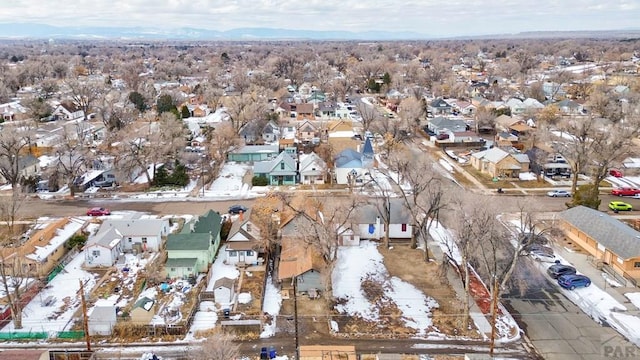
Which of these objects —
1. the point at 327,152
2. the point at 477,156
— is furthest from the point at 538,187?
the point at 327,152

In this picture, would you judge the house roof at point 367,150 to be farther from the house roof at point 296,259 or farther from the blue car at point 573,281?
the blue car at point 573,281

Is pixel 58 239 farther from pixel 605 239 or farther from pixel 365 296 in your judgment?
pixel 605 239

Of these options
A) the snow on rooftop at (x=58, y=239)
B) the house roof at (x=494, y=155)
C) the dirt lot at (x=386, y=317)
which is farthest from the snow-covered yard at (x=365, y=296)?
the house roof at (x=494, y=155)

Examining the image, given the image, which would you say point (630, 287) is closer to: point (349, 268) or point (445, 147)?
point (349, 268)

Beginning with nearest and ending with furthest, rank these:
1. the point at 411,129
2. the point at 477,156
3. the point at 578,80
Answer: the point at 477,156
the point at 411,129
the point at 578,80

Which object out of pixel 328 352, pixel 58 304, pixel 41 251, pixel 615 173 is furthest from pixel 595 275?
pixel 41 251

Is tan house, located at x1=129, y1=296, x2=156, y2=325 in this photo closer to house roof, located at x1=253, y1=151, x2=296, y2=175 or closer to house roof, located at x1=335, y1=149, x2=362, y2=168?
house roof, located at x1=253, y1=151, x2=296, y2=175

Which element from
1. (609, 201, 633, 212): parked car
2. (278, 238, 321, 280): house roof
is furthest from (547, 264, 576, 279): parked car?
(278, 238, 321, 280): house roof
